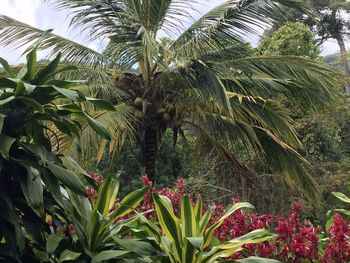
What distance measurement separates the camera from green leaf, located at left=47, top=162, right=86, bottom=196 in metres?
2.00

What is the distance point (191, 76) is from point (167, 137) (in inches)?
300

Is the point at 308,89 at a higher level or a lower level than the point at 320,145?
higher

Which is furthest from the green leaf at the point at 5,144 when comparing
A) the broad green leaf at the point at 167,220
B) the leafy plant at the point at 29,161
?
the broad green leaf at the point at 167,220

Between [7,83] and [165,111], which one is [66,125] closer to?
[7,83]

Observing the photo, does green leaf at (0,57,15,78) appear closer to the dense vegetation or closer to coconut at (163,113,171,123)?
the dense vegetation

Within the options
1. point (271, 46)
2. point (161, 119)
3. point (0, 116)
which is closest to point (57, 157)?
point (0, 116)

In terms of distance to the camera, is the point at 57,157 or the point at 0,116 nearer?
the point at 0,116

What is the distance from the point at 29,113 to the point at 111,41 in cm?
378

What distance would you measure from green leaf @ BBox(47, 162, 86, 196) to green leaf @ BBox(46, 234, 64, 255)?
8.1 inches

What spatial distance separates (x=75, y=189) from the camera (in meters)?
2.02

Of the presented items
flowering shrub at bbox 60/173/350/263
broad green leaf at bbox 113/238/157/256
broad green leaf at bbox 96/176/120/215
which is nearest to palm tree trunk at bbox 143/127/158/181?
flowering shrub at bbox 60/173/350/263

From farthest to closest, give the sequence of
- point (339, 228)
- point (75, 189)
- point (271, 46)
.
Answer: point (271, 46)
point (339, 228)
point (75, 189)

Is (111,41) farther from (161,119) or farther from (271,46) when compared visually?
(271,46)

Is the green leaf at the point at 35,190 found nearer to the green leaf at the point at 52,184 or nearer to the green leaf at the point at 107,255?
the green leaf at the point at 52,184
